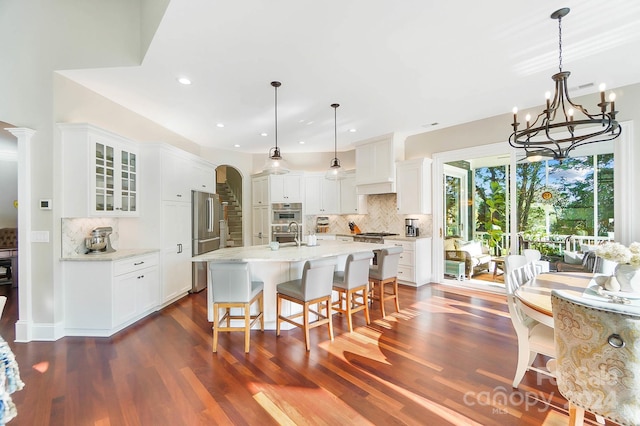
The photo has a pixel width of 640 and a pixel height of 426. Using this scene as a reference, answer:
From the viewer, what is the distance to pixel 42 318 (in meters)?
3.13

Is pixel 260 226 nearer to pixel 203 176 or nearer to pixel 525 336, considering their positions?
pixel 203 176

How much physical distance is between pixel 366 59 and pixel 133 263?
3.59 meters

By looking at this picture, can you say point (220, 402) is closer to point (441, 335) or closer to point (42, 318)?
point (441, 335)

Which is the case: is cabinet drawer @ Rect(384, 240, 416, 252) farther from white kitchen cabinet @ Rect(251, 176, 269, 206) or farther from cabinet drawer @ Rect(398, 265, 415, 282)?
white kitchen cabinet @ Rect(251, 176, 269, 206)

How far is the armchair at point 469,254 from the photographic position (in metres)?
5.46

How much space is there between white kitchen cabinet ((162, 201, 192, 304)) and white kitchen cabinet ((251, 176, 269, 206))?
6.98ft

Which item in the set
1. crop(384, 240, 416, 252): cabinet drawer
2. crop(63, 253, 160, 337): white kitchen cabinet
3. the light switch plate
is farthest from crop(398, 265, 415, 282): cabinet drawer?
the light switch plate

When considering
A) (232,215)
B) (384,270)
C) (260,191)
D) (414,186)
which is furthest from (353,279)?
(232,215)

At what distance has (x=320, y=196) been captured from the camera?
6.83 m

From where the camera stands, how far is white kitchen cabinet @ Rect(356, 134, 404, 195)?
5707mm

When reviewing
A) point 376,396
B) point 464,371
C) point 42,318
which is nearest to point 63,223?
point 42,318

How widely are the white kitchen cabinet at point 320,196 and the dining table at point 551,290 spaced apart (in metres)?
4.49

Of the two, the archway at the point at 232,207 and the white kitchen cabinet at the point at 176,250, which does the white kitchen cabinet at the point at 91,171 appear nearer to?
the white kitchen cabinet at the point at 176,250

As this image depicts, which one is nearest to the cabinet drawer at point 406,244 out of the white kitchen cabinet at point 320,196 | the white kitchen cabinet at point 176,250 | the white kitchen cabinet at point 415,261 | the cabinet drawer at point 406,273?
the white kitchen cabinet at point 415,261
